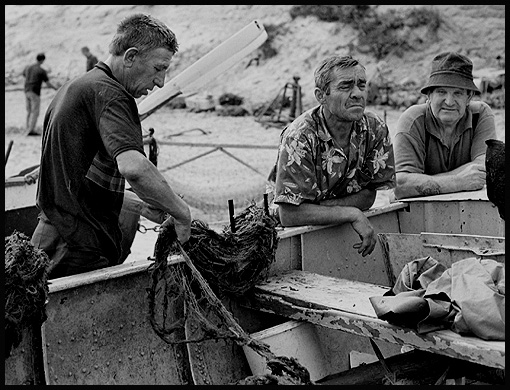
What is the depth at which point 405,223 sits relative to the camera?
522cm

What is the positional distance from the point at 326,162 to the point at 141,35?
4.51 ft

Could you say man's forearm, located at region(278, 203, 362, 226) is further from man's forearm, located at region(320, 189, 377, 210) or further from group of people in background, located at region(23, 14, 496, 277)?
man's forearm, located at region(320, 189, 377, 210)

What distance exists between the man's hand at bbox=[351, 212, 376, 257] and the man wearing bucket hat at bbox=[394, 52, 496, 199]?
92 centimetres

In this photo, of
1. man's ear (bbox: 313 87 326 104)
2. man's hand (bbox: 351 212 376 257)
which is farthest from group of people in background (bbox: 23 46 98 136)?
man's hand (bbox: 351 212 376 257)

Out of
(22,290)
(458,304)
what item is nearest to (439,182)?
(458,304)

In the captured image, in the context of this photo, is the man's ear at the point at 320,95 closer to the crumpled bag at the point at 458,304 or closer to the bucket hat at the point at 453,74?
the bucket hat at the point at 453,74

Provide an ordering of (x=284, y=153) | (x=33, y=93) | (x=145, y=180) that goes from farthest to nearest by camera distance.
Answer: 1. (x=33, y=93)
2. (x=284, y=153)
3. (x=145, y=180)

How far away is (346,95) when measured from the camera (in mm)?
4301

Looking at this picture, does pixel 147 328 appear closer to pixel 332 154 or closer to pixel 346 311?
pixel 346 311

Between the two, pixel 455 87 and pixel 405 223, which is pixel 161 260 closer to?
pixel 405 223

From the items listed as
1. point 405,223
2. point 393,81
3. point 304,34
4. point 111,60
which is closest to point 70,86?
point 111,60

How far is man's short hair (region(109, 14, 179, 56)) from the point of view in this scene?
3.50m

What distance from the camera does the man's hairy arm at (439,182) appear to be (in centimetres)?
520

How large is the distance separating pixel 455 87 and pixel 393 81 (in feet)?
46.3
